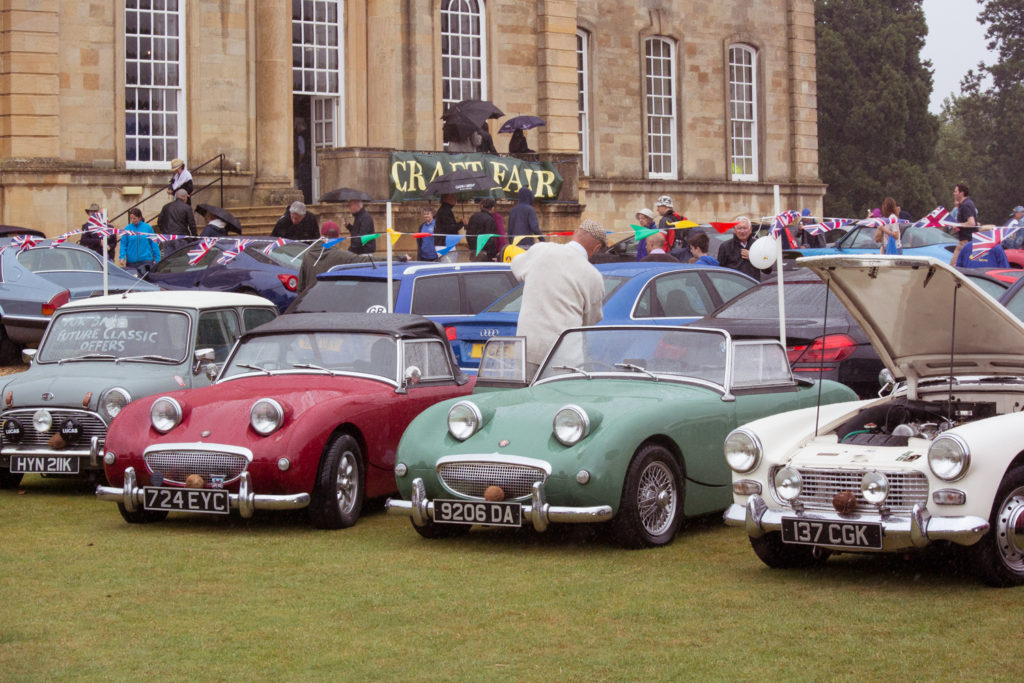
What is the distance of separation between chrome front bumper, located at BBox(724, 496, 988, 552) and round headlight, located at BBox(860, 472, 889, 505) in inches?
3.4

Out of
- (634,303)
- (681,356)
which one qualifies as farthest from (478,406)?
(634,303)

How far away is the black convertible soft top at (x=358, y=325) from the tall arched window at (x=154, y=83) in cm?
1679

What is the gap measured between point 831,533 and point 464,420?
257cm

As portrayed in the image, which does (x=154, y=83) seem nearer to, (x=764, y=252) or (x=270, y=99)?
(x=270, y=99)

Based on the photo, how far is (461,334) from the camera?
14.2m

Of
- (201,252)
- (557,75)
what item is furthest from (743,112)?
(201,252)

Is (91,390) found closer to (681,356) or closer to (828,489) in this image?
(681,356)

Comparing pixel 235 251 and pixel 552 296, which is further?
pixel 235 251

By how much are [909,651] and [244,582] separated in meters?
3.62

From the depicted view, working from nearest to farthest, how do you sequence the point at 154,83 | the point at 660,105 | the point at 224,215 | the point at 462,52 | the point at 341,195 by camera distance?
the point at 224,215
the point at 341,195
the point at 154,83
the point at 462,52
the point at 660,105

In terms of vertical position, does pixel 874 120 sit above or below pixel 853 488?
above

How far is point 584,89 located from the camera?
3594cm

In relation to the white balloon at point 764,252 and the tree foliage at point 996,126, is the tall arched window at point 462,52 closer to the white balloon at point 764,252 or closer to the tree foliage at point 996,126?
the white balloon at point 764,252

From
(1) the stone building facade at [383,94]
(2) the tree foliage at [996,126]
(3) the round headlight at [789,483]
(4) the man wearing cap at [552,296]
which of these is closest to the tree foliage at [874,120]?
(2) the tree foliage at [996,126]
